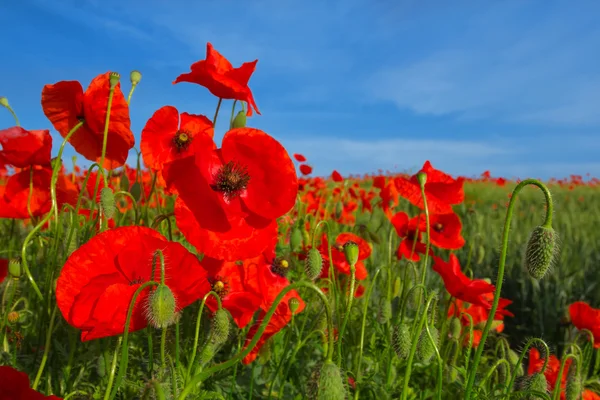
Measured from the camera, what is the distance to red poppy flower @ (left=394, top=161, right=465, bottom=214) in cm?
211

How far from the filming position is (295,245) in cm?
215

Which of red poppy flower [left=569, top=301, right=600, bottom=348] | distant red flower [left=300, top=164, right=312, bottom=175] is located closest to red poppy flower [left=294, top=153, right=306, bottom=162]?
distant red flower [left=300, top=164, right=312, bottom=175]

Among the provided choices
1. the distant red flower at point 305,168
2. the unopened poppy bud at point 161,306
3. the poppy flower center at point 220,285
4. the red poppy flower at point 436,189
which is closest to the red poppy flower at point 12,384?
the unopened poppy bud at point 161,306

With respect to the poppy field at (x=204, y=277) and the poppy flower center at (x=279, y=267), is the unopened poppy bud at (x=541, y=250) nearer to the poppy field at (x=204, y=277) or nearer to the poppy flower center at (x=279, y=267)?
the poppy field at (x=204, y=277)

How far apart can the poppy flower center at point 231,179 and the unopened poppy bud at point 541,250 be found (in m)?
0.73

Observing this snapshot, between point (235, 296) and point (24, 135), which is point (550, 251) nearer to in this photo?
point (235, 296)

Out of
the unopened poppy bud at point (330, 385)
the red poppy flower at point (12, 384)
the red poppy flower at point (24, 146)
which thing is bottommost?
the red poppy flower at point (12, 384)

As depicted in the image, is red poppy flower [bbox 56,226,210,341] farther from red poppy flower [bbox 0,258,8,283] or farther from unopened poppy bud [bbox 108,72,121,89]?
red poppy flower [bbox 0,258,8,283]

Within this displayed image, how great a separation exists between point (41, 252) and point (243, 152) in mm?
1070

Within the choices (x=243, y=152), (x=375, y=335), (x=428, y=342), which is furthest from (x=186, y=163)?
(x=375, y=335)

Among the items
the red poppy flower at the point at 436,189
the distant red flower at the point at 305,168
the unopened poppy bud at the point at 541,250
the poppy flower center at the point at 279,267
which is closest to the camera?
the unopened poppy bud at the point at 541,250

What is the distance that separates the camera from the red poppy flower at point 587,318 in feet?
7.00

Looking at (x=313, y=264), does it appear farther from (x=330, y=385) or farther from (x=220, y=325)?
(x=330, y=385)

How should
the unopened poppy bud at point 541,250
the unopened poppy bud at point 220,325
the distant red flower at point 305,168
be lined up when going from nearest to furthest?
the unopened poppy bud at point 541,250, the unopened poppy bud at point 220,325, the distant red flower at point 305,168
